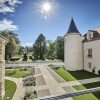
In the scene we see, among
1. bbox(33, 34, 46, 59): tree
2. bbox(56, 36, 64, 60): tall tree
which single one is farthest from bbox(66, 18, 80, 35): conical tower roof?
bbox(33, 34, 46, 59): tree

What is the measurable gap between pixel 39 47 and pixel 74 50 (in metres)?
32.1

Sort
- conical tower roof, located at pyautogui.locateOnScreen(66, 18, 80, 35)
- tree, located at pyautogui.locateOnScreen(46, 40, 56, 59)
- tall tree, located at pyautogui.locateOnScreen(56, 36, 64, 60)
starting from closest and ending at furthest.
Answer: conical tower roof, located at pyautogui.locateOnScreen(66, 18, 80, 35)
tall tree, located at pyautogui.locateOnScreen(56, 36, 64, 60)
tree, located at pyautogui.locateOnScreen(46, 40, 56, 59)

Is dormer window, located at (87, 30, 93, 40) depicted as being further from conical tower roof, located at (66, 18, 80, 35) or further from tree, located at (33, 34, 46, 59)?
tree, located at (33, 34, 46, 59)

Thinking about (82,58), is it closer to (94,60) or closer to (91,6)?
(94,60)

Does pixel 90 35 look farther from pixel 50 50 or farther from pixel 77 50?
pixel 50 50

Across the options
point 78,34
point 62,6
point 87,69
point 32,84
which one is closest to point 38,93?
point 32,84

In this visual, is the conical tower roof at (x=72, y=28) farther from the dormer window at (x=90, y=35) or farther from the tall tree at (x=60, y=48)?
the tall tree at (x=60, y=48)

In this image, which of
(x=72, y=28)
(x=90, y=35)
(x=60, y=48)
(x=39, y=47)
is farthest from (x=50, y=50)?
(x=90, y=35)

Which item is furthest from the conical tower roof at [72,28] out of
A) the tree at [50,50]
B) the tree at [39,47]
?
the tree at [50,50]

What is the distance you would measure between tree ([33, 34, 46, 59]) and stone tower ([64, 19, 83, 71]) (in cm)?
2996

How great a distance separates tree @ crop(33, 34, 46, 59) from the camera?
59.3m

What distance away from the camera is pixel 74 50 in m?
29.4

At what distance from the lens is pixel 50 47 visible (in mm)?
66938

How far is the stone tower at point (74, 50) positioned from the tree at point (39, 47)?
30.0 metres
